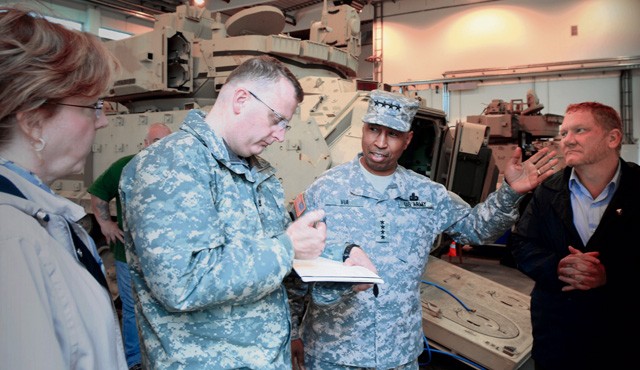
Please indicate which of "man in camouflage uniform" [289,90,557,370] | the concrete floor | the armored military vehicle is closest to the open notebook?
"man in camouflage uniform" [289,90,557,370]

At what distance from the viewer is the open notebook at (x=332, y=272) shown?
1.59 metres

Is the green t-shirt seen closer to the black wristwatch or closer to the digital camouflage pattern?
the digital camouflage pattern

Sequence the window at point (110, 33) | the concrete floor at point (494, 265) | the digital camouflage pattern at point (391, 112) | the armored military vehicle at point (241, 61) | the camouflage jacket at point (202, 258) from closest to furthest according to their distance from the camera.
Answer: the camouflage jacket at point (202, 258) < the digital camouflage pattern at point (391, 112) < the armored military vehicle at point (241, 61) < the concrete floor at point (494, 265) < the window at point (110, 33)

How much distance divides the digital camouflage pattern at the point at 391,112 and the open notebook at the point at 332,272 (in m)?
1.14

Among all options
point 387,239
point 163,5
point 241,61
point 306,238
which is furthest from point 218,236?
point 163,5

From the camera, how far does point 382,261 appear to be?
2602 mm

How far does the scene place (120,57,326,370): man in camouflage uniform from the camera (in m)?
1.40

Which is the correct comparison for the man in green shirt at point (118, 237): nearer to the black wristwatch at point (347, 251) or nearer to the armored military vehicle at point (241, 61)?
the armored military vehicle at point (241, 61)

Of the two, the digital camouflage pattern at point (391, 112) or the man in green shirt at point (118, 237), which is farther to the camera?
the man in green shirt at point (118, 237)

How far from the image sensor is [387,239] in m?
2.65

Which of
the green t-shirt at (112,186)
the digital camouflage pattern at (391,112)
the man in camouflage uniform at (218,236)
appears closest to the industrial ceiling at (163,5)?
the green t-shirt at (112,186)

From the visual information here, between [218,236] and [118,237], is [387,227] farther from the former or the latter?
[118,237]

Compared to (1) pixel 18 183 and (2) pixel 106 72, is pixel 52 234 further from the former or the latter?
(2) pixel 106 72

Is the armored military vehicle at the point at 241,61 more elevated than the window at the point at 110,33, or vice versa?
the window at the point at 110,33
